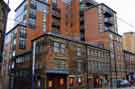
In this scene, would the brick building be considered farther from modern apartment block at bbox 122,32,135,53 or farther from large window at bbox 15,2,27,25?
large window at bbox 15,2,27,25

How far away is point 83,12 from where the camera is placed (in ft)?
207

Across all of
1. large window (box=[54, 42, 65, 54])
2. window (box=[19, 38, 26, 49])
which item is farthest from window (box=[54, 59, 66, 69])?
window (box=[19, 38, 26, 49])

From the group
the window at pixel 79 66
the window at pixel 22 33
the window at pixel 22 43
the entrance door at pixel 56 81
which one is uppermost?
the window at pixel 22 33

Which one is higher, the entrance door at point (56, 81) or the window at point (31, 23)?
the window at point (31, 23)

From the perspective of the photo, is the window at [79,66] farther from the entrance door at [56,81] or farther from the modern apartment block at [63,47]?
the entrance door at [56,81]

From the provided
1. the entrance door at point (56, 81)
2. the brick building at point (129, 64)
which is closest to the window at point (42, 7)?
the entrance door at point (56, 81)

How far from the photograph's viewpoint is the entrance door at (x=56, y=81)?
105ft

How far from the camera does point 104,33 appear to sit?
52.5 m

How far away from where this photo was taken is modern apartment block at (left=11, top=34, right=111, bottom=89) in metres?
32.5

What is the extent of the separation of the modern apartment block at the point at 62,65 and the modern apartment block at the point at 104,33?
5645mm

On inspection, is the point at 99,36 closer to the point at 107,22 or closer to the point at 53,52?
the point at 107,22

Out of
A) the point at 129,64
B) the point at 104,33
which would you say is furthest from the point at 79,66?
the point at 129,64

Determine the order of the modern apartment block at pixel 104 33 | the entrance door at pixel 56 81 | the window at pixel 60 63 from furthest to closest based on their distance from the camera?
the modern apartment block at pixel 104 33
the window at pixel 60 63
the entrance door at pixel 56 81

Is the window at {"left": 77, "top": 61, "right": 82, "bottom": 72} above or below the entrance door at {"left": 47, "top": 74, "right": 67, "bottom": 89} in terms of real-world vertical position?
above
